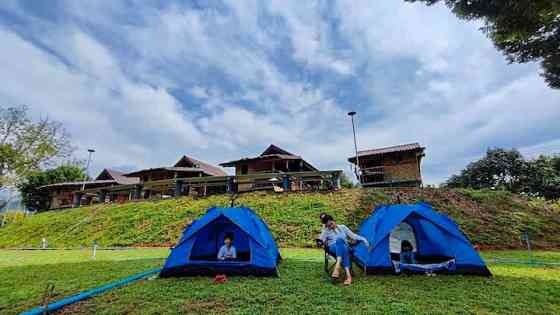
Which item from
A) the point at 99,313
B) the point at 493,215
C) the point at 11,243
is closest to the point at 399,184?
the point at 493,215

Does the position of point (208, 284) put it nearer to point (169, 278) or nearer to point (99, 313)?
point (169, 278)

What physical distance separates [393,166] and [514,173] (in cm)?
1355

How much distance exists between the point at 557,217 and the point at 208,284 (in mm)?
13124

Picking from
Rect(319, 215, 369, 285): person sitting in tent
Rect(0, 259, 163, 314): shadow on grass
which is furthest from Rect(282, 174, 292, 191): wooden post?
Rect(319, 215, 369, 285): person sitting in tent

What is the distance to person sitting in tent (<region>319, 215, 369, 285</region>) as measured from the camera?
428 centimetres

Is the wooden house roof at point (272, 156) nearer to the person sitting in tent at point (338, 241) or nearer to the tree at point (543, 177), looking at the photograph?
the person sitting in tent at point (338, 241)

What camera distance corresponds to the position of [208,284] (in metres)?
4.07

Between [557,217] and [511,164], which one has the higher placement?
[511,164]

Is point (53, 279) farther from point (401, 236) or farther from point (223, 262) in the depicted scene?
point (401, 236)

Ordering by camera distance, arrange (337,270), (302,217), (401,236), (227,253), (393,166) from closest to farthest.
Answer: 1. (337,270)
2. (227,253)
3. (401,236)
4. (302,217)
5. (393,166)

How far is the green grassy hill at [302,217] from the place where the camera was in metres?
8.99

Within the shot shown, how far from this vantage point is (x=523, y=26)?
518 centimetres

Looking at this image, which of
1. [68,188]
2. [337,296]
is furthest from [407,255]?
[68,188]

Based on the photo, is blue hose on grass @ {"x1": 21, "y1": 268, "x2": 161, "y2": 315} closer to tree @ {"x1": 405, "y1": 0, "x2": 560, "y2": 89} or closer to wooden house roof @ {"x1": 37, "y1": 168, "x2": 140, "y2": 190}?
tree @ {"x1": 405, "y1": 0, "x2": 560, "y2": 89}
